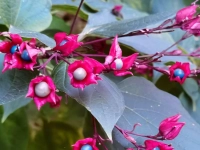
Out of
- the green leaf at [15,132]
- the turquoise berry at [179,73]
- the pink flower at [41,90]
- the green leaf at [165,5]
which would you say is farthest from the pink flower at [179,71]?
the green leaf at [165,5]

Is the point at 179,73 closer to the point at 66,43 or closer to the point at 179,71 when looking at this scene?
the point at 179,71

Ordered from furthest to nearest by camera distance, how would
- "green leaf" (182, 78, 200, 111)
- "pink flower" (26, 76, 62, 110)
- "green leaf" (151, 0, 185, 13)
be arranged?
"green leaf" (151, 0, 185, 13), "green leaf" (182, 78, 200, 111), "pink flower" (26, 76, 62, 110)

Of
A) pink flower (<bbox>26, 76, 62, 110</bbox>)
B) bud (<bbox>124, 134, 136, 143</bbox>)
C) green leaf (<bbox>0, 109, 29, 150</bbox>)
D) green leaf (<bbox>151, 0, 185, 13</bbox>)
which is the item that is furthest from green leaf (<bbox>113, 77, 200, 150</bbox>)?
green leaf (<bbox>151, 0, 185, 13</bbox>)

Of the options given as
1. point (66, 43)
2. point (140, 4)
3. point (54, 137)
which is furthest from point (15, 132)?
point (140, 4)

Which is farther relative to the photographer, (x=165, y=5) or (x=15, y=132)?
(x=165, y=5)

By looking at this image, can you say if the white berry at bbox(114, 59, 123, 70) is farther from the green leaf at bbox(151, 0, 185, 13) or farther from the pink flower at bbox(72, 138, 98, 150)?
the green leaf at bbox(151, 0, 185, 13)

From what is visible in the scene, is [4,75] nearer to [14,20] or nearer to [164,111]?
[14,20]
